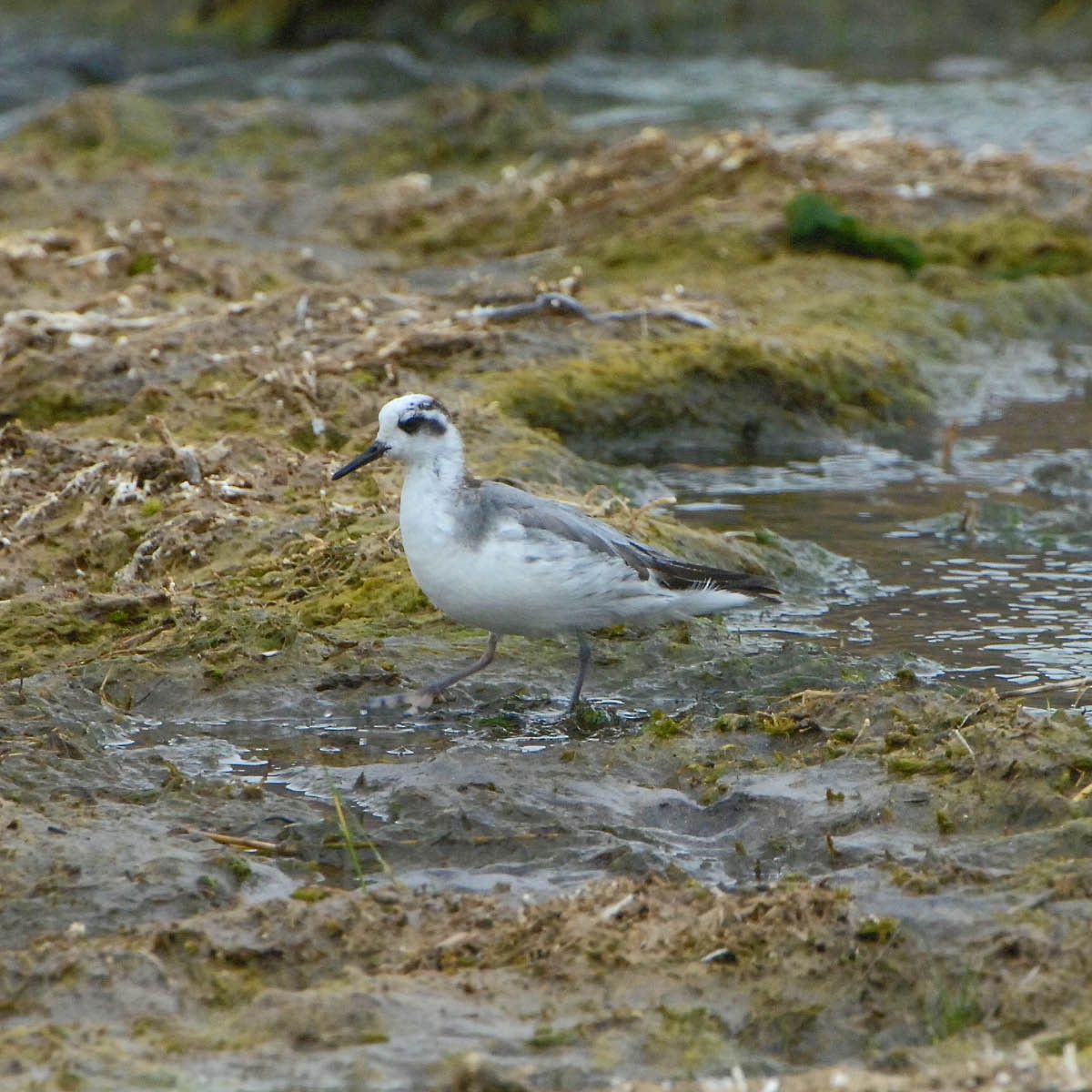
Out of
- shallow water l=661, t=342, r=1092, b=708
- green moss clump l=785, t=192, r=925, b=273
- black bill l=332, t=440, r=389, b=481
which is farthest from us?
green moss clump l=785, t=192, r=925, b=273

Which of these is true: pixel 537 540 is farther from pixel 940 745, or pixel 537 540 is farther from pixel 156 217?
pixel 156 217

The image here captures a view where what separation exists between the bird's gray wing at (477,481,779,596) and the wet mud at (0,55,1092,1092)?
1.11ft

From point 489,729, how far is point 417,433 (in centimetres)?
111

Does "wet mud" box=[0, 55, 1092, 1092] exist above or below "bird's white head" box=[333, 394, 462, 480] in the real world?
below

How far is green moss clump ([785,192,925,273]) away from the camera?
13.4 meters

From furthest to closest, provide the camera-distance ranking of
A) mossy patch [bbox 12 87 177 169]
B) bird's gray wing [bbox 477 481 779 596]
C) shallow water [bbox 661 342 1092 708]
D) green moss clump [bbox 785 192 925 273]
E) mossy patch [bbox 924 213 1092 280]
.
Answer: mossy patch [bbox 12 87 177 169] → mossy patch [bbox 924 213 1092 280] → green moss clump [bbox 785 192 925 273] → shallow water [bbox 661 342 1092 708] → bird's gray wing [bbox 477 481 779 596]

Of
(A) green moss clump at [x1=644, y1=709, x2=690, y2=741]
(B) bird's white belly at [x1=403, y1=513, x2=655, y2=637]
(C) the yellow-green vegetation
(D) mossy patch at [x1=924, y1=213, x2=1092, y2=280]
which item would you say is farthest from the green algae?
(C) the yellow-green vegetation

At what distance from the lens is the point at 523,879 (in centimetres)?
516

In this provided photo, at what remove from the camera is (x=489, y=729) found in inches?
255

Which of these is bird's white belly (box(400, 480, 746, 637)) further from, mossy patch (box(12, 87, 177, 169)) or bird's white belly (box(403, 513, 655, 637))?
mossy patch (box(12, 87, 177, 169))

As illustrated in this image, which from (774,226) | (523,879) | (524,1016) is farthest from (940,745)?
(774,226)

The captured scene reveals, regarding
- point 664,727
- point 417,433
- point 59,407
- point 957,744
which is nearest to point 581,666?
point 664,727

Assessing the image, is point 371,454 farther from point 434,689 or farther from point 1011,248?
point 1011,248

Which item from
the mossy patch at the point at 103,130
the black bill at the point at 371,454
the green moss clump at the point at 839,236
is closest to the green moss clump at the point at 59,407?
the black bill at the point at 371,454
